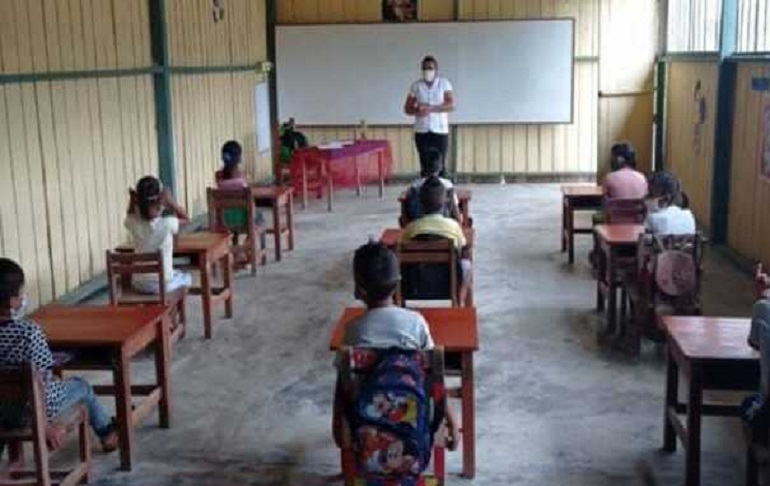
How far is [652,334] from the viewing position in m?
5.26

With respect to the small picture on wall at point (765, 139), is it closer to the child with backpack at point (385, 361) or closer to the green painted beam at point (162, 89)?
the child with backpack at point (385, 361)

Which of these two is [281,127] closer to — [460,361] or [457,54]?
[457,54]

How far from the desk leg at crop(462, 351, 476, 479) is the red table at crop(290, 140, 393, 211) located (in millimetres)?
7161

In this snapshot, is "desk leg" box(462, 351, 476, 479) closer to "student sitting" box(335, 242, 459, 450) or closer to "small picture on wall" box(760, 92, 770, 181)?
"student sitting" box(335, 242, 459, 450)

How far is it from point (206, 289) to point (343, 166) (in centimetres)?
652

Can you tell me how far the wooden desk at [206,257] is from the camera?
5750 mm

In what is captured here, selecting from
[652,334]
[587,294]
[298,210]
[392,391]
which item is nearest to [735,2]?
[587,294]

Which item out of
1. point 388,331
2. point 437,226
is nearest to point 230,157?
point 437,226

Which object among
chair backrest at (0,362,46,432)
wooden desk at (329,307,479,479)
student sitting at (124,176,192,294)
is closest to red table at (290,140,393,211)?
student sitting at (124,176,192,294)

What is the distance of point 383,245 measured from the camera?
11.4ft

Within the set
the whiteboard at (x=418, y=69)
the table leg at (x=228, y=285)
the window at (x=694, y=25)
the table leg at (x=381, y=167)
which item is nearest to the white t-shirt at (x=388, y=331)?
the table leg at (x=228, y=285)

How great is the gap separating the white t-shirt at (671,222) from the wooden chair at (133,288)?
107 inches

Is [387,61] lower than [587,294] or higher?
higher

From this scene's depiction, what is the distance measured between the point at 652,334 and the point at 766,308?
2.15 metres
